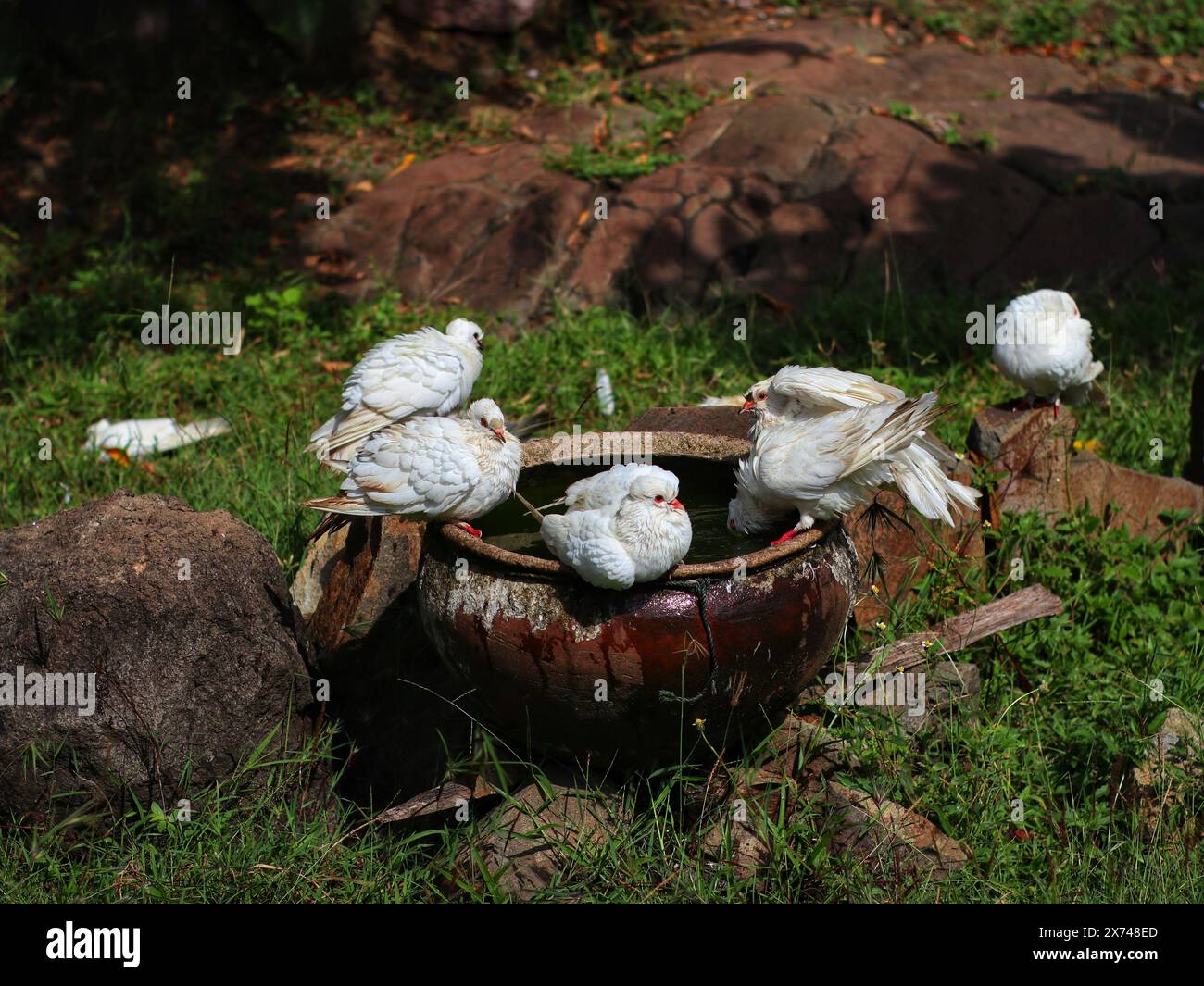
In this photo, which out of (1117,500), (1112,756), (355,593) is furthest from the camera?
(1117,500)

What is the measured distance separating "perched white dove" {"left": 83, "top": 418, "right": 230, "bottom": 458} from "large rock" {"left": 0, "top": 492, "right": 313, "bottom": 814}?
1.89 m

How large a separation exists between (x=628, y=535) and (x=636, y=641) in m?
0.31

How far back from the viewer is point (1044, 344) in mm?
4867

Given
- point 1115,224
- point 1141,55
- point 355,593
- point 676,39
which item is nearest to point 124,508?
point 355,593

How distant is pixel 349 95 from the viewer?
31.4ft

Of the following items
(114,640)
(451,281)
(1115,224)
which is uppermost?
(1115,224)

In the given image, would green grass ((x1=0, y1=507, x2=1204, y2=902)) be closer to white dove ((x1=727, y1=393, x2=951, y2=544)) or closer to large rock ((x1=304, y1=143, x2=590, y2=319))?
white dove ((x1=727, y1=393, x2=951, y2=544))

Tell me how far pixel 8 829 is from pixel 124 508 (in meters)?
1.05

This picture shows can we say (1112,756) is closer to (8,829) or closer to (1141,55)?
(8,829)

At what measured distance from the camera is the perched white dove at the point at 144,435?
5855 millimetres

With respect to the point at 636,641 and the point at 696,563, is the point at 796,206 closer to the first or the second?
the point at 696,563

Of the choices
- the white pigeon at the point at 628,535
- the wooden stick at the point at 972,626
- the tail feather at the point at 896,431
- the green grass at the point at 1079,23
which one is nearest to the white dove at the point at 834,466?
the tail feather at the point at 896,431

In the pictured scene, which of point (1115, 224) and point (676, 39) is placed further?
point (676, 39)

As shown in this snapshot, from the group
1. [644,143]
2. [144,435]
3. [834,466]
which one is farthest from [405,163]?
[834,466]
